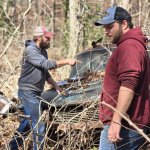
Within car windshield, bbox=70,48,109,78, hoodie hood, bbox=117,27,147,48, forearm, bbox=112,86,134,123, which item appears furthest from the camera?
car windshield, bbox=70,48,109,78

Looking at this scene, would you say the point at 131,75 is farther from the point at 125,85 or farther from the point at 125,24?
the point at 125,24

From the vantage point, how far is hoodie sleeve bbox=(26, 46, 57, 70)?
245 inches

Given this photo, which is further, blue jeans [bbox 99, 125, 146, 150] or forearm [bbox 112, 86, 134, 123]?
blue jeans [bbox 99, 125, 146, 150]

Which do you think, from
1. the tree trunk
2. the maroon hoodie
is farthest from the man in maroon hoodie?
the tree trunk

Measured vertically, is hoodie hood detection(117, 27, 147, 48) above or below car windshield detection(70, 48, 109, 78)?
above

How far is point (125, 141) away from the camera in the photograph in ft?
12.1

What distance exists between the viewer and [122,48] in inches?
141

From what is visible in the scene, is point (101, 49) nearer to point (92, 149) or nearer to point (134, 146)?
point (92, 149)

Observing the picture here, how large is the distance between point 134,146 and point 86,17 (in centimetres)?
1066

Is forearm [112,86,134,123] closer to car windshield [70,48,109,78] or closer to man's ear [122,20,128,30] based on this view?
man's ear [122,20,128,30]

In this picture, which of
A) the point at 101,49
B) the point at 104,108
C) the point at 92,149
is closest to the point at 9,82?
the point at 101,49

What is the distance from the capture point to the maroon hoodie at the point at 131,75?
3.50 metres

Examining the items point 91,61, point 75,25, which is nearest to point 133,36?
point 91,61

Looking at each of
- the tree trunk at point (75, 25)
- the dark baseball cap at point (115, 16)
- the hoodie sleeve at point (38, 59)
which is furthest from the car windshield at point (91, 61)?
the tree trunk at point (75, 25)
